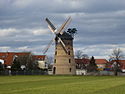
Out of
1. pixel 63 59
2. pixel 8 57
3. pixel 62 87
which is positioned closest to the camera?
pixel 62 87

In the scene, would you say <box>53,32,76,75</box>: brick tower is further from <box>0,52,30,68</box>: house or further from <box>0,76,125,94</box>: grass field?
<box>0,76,125,94</box>: grass field

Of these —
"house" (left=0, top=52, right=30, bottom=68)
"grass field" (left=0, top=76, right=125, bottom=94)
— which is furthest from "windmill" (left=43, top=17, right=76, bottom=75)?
"grass field" (left=0, top=76, right=125, bottom=94)

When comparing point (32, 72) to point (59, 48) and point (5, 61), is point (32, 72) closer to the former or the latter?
point (59, 48)

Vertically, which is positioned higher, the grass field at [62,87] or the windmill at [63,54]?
the windmill at [63,54]

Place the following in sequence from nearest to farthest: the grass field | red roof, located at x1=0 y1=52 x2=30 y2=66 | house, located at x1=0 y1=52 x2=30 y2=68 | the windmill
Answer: the grass field, the windmill, house, located at x1=0 y1=52 x2=30 y2=68, red roof, located at x1=0 y1=52 x2=30 y2=66

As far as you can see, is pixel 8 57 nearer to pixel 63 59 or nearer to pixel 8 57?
pixel 8 57

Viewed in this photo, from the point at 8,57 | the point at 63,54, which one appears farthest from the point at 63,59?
the point at 8,57

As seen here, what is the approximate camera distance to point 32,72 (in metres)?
117

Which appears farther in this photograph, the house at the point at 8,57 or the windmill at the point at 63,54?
the house at the point at 8,57

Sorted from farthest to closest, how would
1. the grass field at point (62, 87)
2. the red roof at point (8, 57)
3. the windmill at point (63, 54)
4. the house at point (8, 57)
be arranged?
1. the red roof at point (8, 57)
2. the house at point (8, 57)
3. the windmill at point (63, 54)
4. the grass field at point (62, 87)

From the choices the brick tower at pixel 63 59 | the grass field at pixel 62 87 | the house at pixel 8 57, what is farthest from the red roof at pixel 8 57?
the grass field at pixel 62 87

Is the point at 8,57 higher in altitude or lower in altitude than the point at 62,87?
higher

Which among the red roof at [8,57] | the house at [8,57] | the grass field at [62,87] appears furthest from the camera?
the red roof at [8,57]

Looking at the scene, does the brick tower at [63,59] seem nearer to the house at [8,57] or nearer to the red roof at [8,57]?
the house at [8,57]
